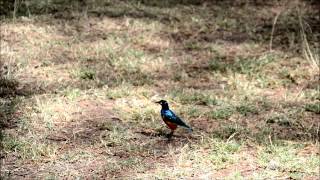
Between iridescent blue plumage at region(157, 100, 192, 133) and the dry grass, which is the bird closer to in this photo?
iridescent blue plumage at region(157, 100, 192, 133)

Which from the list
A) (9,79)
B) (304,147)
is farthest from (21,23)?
(304,147)

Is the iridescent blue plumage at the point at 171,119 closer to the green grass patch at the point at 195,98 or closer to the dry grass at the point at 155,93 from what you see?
the dry grass at the point at 155,93

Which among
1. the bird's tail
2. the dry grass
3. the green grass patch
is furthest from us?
the green grass patch

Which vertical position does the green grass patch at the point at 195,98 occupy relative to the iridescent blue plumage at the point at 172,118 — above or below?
below

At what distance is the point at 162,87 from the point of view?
6.78 m

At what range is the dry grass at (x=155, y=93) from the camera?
4898mm

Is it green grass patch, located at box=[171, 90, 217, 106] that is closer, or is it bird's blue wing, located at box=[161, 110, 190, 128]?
bird's blue wing, located at box=[161, 110, 190, 128]

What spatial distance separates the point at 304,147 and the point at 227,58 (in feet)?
8.67

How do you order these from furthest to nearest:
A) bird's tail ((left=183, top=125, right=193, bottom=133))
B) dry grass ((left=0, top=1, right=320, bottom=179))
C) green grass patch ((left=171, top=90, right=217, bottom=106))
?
green grass patch ((left=171, top=90, right=217, bottom=106)), bird's tail ((left=183, top=125, right=193, bottom=133)), dry grass ((left=0, top=1, right=320, bottom=179))

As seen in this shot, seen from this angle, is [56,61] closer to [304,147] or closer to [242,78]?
[242,78]

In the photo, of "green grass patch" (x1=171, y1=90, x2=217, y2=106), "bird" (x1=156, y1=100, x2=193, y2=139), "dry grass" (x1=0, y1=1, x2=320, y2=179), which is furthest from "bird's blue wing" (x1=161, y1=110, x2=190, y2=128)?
"green grass patch" (x1=171, y1=90, x2=217, y2=106)

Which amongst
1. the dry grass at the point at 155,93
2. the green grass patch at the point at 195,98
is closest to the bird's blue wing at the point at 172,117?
the dry grass at the point at 155,93

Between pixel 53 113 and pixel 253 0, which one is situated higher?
pixel 253 0

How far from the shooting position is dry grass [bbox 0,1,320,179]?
4.90 meters
